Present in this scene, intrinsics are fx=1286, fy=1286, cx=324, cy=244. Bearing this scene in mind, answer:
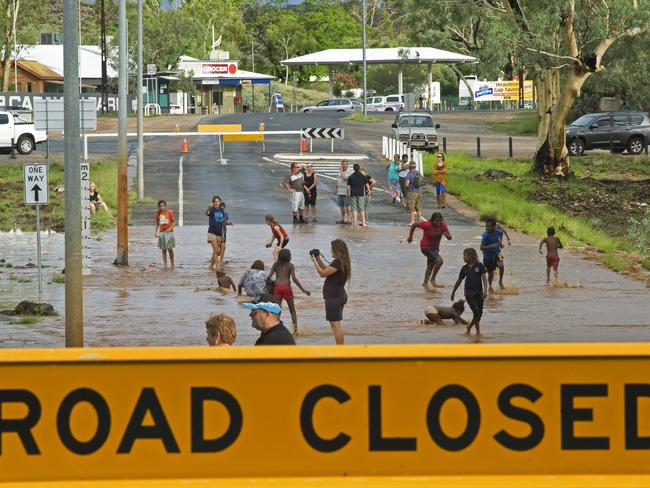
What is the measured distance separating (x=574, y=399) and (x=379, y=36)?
5903 inches

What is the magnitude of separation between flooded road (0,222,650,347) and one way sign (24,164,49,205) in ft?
6.49

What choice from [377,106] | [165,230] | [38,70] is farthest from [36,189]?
[38,70]

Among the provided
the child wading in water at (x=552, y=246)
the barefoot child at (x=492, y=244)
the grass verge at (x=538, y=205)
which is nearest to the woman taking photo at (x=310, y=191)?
the grass verge at (x=538, y=205)

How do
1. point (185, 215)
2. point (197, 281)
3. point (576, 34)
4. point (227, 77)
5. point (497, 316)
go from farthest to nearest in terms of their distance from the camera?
1. point (227, 77)
2. point (576, 34)
3. point (185, 215)
4. point (197, 281)
5. point (497, 316)

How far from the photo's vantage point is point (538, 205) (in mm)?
37531

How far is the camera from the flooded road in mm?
18953

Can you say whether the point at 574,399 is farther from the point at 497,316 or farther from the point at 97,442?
the point at 497,316

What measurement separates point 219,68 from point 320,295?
8251cm

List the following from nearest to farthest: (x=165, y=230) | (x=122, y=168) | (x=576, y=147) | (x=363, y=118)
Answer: (x=165, y=230), (x=122, y=168), (x=576, y=147), (x=363, y=118)

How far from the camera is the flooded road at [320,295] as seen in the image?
62.2 ft

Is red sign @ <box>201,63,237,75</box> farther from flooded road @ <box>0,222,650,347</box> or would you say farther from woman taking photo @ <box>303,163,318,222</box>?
flooded road @ <box>0,222,650,347</box>

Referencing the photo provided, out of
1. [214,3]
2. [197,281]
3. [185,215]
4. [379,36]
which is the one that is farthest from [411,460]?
[379,36]

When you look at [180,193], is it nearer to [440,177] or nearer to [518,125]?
[440,177]

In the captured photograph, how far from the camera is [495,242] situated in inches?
863
